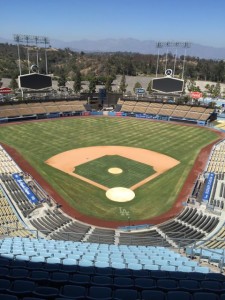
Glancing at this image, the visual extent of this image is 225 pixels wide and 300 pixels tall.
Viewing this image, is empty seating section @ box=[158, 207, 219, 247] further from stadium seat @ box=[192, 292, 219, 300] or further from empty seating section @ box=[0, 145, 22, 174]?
empty seating section @ box=[0, 145, 22, 174]

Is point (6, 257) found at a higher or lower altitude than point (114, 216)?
higher

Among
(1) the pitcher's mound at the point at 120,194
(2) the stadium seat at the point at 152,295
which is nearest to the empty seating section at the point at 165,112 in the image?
(1) the pitcher's mound at the point at 120,194

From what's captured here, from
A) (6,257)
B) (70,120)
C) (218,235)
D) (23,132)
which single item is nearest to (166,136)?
(70,120)

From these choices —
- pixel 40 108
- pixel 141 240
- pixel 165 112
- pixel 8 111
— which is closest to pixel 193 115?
pixel 165 112

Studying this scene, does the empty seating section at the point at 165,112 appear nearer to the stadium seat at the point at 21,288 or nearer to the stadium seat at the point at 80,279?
the stadium seat at the point at 80,279

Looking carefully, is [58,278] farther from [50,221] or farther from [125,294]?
[50,221]

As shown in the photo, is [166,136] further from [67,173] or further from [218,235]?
[218,235]

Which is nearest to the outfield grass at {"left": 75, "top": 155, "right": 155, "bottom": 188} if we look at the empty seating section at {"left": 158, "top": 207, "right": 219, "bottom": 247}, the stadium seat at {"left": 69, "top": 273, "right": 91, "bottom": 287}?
the empty seating section at {"left": 158, "top": 207, "right": 219, "bottom": 247}
